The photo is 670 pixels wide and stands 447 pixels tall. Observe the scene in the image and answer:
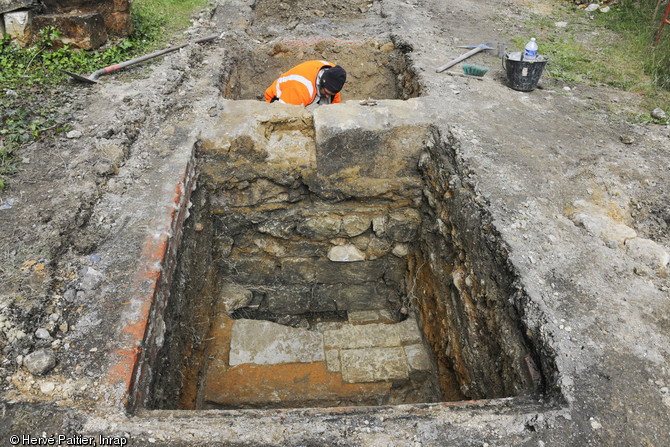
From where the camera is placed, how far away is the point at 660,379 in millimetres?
1913

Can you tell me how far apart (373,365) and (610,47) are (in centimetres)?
529

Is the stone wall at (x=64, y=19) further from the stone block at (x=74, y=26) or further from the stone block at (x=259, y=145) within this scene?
the stone block at (x=259, y=145)

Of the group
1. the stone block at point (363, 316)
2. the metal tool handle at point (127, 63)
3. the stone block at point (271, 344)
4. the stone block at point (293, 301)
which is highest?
the metal tool handle at point (127, 63)

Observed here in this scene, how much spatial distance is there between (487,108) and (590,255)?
199cm

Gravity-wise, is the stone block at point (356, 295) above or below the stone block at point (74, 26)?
below

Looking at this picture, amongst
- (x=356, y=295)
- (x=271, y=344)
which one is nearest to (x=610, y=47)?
(x=356, y=295)

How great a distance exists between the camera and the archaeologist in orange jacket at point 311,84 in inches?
168

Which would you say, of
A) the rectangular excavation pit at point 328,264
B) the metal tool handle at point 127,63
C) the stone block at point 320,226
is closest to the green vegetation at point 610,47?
the rectangular excavation pit at point 328,264

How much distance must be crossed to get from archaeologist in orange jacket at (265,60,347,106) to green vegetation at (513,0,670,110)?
2556 mm

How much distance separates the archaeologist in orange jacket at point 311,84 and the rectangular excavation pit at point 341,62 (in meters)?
1.06

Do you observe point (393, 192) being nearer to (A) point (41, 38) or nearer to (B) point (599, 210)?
(B) point (599, 210)

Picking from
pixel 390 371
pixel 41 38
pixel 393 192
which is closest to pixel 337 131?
pixel 393 192

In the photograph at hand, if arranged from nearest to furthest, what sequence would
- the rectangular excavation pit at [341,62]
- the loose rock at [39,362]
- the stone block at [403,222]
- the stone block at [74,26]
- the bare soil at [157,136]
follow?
the loose rock at [39,362] → the bare soil at [157,136] → the stone block at [403,222] → the stone block at [74,26] → the rectangular excavation pit at [341,62]

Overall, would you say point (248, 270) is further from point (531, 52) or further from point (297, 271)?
point (531, 52)
